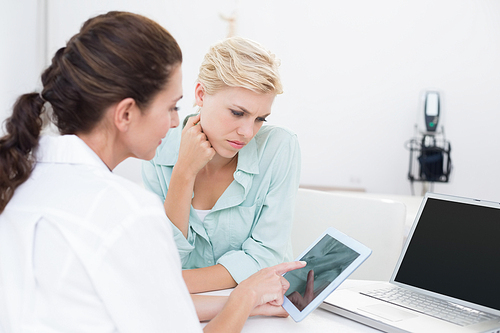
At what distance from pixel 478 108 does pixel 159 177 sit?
2531mm

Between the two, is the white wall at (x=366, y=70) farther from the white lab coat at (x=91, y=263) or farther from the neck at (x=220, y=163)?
the white lab coat at (x=91, y=263)

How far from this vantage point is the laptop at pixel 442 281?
2.93 ft

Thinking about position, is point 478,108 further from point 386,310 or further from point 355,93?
point 386,310

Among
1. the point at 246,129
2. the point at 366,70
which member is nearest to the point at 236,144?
the point at 246,129

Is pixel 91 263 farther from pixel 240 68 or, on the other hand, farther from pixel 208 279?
pixel 240 68

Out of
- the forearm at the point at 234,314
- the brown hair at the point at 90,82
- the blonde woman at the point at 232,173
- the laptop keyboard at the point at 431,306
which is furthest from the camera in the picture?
the blonde woman at the point at 232,173

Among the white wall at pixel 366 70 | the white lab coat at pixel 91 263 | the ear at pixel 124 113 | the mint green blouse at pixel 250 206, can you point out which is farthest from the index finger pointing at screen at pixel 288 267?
the white wall at pixel 366 70

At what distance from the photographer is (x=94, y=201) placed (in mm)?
607

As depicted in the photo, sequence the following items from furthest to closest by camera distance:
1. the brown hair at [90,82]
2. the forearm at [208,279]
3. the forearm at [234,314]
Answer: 1. the forearm at [208,279]
2. the forearm at [234,314]
3. the brown hair at [90,82]

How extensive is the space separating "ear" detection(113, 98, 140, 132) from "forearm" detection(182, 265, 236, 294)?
477 millimetres

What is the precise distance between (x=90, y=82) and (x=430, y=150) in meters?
2.56

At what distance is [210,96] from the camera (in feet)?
4.19

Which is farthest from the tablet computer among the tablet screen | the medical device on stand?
the medical device on stand

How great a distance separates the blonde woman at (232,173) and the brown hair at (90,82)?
0.47 m
